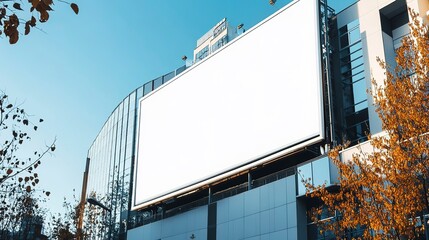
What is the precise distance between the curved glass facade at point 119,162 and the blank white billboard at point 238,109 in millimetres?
5019

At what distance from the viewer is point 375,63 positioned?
91.7 feet

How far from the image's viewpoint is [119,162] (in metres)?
49.6

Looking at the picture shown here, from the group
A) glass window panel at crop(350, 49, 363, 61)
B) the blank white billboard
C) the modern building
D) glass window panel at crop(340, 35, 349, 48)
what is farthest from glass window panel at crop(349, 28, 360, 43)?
the blank white billboard

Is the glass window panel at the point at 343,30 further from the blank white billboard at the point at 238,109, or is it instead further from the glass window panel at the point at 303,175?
the glass window panel at the point at 303,175

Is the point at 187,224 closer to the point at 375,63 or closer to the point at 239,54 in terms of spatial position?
the point at 239,54

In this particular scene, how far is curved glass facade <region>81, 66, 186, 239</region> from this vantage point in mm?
46719

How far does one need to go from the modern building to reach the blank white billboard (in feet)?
0.24

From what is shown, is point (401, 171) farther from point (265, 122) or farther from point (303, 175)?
point (265, 122)

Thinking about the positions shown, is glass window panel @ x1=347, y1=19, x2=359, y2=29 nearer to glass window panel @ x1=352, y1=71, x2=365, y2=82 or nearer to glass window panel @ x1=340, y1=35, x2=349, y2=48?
glass window panel @ x1=340, y1=35, x2=349, y2=48

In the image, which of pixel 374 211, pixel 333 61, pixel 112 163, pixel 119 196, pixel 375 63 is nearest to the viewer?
pixel 374 211

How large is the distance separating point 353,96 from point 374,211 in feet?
46.9

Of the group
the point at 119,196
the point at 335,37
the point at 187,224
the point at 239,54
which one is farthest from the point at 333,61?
the point at 119,196

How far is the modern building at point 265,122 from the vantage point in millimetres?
27750

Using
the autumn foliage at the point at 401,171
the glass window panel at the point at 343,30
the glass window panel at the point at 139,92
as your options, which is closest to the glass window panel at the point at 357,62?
the glass window panel at the point at 343,30
